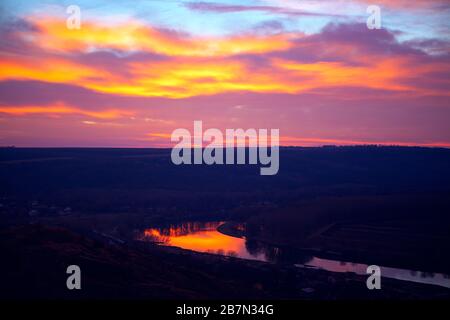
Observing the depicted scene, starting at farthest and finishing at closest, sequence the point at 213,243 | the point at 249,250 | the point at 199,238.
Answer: the point at 199,238 → the point at 213,243 → the point at 249,250

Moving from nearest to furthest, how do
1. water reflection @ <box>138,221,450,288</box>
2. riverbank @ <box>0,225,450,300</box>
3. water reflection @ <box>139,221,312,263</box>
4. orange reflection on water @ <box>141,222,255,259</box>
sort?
riverbank @ <box>0,225,450,300</box> → water reflection @ <box>138,221,450,288</box> → water reflection @ <box>139,221,312,263</box> → orange reflection on water @ <box>141,222,255,259</box>

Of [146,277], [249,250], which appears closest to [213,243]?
[249,250]

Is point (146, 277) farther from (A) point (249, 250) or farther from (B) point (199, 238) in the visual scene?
(B) point (199, 238)

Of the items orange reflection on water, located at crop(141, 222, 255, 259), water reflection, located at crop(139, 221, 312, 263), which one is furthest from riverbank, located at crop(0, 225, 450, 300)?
orange reflection on water, located at crop(141, 222, 255, 259)

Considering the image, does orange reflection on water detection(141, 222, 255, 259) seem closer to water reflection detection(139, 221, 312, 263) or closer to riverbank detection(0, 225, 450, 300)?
water reflection detection(139, 221, 312, 263)

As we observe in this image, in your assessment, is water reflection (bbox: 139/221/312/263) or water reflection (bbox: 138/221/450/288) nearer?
water reflection (bbox: 138/221/450/288)

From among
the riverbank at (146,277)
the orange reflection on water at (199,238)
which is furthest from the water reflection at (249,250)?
the riverbank at (146,277)

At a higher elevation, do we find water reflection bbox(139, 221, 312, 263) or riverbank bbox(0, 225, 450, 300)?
riverbank bbox(0, 225, 450, 300)
